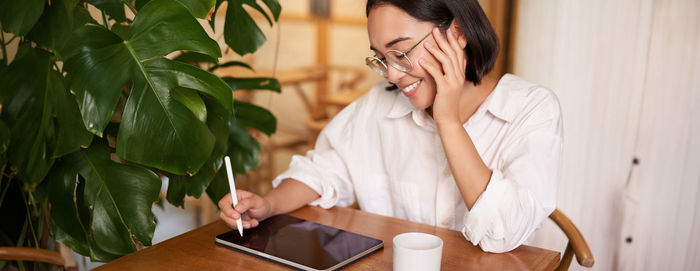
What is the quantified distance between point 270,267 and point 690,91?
73.4 inches

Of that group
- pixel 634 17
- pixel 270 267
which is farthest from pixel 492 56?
pixel 634 17

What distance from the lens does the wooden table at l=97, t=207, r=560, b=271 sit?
1084 millimetres

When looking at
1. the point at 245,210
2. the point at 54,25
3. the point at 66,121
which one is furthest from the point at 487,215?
the point at 54,25

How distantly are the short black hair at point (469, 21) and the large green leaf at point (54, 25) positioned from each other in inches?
27.4

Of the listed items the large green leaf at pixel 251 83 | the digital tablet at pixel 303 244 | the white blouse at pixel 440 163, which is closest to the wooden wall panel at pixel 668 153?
the white blouse at pixel 440 163

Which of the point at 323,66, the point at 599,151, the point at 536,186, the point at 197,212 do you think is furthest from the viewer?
the point at 323,66

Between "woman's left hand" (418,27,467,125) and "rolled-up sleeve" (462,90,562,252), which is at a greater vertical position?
"woman's left hand" (418,27,467,125)

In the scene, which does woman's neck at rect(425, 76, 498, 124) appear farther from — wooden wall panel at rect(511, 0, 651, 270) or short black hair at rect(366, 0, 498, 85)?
wooden wall panel at rect(511, 0, 651, 270)

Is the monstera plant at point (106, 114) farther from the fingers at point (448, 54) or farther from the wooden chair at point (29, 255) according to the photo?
the fingers at point (448, 54)

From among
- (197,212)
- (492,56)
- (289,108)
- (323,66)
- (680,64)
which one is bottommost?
(197,212)

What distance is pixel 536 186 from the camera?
1242 mm

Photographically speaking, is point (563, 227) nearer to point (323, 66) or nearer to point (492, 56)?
point (492, 56)

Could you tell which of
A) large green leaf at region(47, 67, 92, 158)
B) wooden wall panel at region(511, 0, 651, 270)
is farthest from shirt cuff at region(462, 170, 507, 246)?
wooden wall panel at region(511, 0, 651, 270)

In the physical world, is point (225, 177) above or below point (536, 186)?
below
